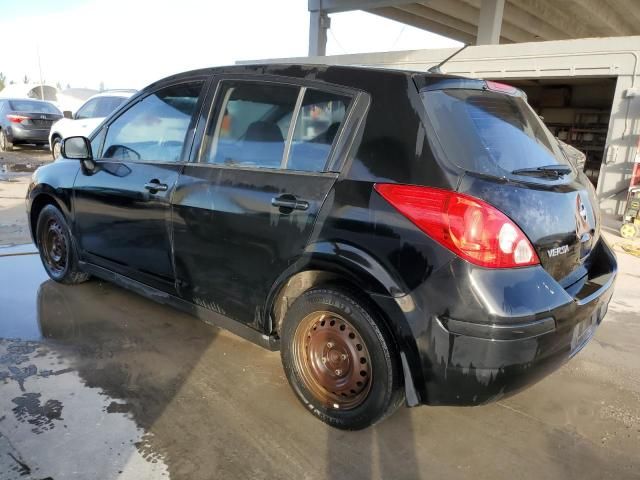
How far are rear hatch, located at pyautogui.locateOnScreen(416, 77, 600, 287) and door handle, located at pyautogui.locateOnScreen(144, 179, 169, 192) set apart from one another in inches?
67.9

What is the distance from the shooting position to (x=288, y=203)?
2.60 meters

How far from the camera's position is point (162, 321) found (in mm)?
3889

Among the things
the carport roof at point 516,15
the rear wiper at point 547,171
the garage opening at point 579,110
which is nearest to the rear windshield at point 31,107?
the carport roof at point 516,15

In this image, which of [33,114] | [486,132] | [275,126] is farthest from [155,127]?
[33,114]

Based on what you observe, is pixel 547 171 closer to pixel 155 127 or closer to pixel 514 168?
pixel 514 168

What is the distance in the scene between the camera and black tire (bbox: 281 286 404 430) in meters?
2.36

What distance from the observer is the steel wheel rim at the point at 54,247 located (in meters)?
4.39

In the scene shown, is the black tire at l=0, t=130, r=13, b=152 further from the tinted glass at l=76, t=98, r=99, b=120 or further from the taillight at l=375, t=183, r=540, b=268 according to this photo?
the taillight at l=375, t=183, r=540, b=268

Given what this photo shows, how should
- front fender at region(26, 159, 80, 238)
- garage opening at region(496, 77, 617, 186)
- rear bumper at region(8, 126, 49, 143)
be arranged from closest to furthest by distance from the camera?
1. front fender at region(26, 159, 80, 238)
2. rear bumper at region(8, 126, 49, 143)
3. garage opening at region(496, 77, 617, 186)

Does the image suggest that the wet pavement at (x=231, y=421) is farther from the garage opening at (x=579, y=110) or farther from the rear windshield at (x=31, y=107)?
the rear windshield at (x=31, y=107)

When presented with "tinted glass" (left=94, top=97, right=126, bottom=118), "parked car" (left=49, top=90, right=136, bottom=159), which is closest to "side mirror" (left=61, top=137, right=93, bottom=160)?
"parked car" (left=49, top=90, right=136, bottom=159)

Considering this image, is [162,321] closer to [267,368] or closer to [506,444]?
[267,368]

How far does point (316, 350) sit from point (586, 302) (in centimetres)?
133

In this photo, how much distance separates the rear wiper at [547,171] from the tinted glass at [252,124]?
122cm
